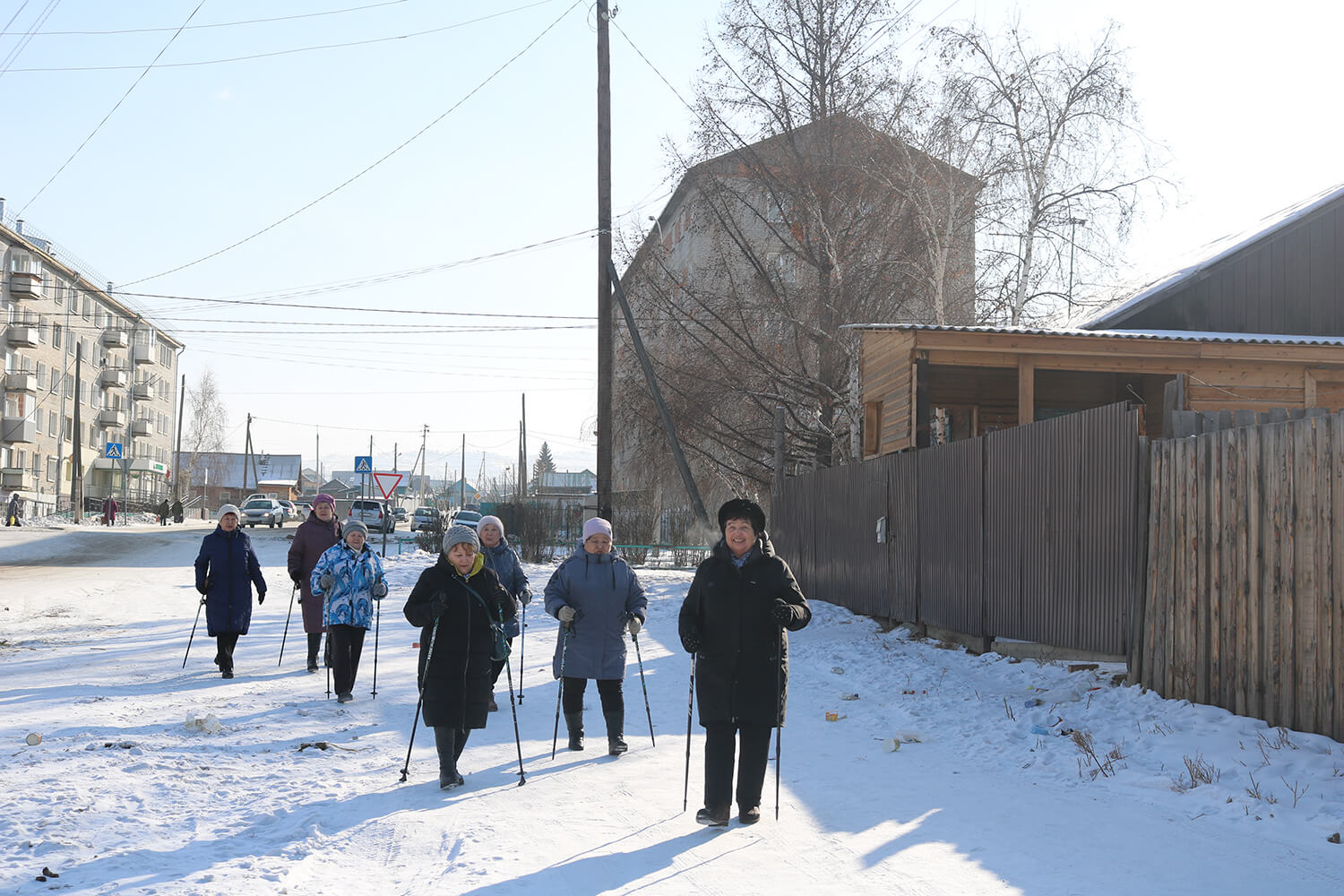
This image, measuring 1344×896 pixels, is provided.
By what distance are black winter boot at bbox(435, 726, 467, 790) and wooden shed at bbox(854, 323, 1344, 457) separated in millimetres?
10993

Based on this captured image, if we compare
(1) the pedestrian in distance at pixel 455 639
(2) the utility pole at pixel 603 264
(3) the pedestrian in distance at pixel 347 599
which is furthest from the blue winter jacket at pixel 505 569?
(2) the utility pole at pixel 603 264

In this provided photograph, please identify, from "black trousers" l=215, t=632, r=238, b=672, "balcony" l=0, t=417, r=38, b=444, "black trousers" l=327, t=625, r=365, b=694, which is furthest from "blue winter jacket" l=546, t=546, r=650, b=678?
"balcony" l=0, t=417, r=38, b=444

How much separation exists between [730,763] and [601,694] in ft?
7.20

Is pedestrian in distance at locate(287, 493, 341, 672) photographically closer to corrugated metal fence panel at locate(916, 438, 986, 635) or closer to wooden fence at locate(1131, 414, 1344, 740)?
corrugated metal fence panel at locate(916, 438, 986, 635)

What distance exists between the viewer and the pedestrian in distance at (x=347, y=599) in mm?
10289

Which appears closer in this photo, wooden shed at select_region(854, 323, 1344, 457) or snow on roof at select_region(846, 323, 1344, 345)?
snow on roof at select_region(846, 323, 1344, 345)

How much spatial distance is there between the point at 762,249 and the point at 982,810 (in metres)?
21.8

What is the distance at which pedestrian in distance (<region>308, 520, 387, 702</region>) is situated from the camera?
10289mm

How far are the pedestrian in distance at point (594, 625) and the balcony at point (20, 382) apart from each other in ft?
218

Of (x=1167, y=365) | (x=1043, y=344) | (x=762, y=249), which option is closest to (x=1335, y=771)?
(x=1043, y=344)

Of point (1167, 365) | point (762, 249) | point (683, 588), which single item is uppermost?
point (762, 249)

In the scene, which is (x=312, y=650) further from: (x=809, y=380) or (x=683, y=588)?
(x=809, y=380)

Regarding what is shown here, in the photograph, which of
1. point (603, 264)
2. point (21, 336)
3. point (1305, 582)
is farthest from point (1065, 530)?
point (21, 336)

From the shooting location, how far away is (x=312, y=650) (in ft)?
40.0
